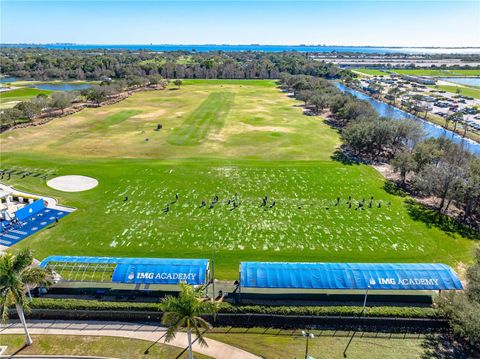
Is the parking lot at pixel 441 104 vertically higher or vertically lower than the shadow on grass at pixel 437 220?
higher

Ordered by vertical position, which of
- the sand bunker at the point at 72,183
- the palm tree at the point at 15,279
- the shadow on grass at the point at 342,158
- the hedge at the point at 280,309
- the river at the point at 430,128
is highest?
the palm tree at the point at 15,279

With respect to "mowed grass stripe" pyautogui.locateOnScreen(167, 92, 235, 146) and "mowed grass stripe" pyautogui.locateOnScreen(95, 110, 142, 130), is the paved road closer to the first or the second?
"mowed grass stripe" pyautogui.locateOnScreen(167, 92, 235, 146)

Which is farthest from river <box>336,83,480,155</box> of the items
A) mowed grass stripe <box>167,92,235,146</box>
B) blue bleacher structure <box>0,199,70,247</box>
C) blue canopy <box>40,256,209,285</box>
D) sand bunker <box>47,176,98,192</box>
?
blue bleacher structure <box>0,199,70,247</box>

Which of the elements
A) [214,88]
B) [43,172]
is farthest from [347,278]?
[214,88]

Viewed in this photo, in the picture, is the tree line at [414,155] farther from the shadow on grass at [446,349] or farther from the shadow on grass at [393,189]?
the shadow on grass at [446,349]

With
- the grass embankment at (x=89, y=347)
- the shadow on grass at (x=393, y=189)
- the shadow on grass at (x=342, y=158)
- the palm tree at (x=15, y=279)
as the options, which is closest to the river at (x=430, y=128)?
the shadow on grass at (x=342, y=158)

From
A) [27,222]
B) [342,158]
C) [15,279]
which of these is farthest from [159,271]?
[342,158]
